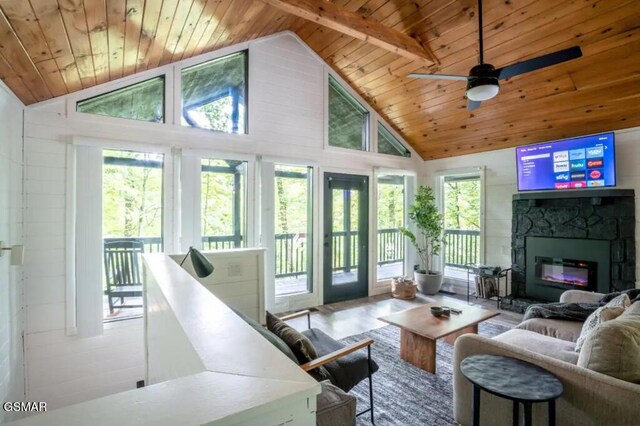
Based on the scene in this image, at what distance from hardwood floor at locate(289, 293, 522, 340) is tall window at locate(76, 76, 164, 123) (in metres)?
3.01

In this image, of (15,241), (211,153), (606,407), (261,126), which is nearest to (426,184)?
(261,126)

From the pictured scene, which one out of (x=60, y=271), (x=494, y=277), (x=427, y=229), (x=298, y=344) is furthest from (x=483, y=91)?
(x=60, y=271)

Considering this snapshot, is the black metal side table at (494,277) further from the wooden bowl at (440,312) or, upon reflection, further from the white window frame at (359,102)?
the white window frame at (359,102)

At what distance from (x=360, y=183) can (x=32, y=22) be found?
415cm

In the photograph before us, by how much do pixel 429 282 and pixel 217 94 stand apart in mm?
4310

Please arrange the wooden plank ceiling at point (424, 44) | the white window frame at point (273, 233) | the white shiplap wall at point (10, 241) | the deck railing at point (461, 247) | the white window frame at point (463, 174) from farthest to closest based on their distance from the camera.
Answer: the deck railing at point (461, 247)
the white window frame at point (463, 174)
the white window frame at point (273, 233)
the white shiplap wall at point (10, 241)
the wooden plank ceiling at point (424, 44)

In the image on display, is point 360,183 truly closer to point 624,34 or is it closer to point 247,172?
point 247,172

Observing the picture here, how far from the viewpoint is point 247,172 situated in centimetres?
413

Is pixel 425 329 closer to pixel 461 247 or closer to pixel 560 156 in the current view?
pixel 560 156

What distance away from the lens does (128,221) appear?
3387mm

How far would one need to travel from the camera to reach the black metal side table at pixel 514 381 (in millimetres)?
1460

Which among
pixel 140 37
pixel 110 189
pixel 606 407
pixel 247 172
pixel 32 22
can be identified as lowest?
pixel 606 407

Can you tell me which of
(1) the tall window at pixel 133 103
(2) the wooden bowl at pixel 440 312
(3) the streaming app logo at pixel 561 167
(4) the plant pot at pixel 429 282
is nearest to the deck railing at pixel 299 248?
(4) the plant pot at pixel 429 282

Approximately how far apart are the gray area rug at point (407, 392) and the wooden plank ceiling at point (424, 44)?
3.12 m
